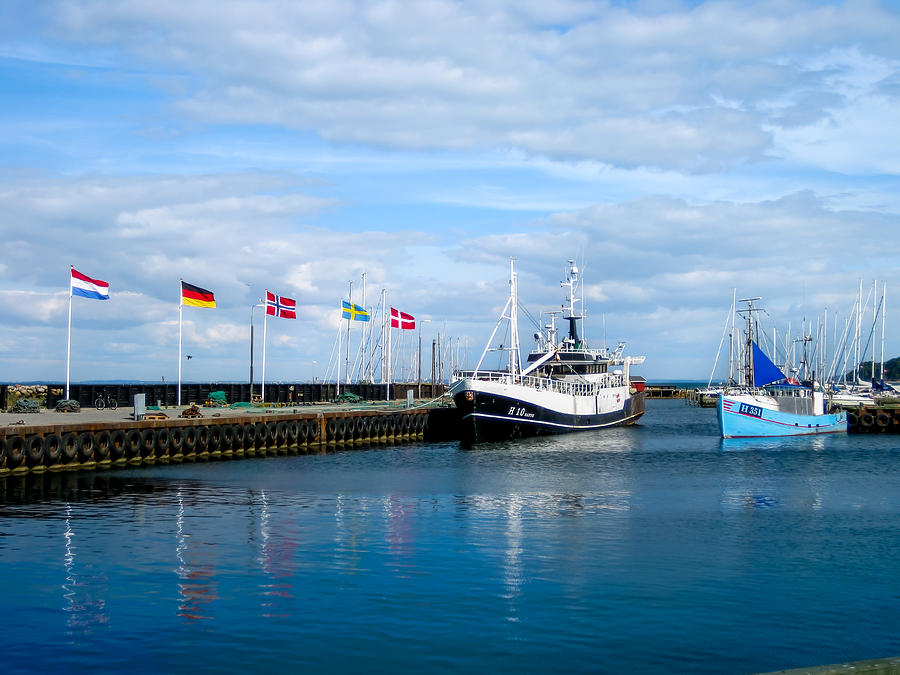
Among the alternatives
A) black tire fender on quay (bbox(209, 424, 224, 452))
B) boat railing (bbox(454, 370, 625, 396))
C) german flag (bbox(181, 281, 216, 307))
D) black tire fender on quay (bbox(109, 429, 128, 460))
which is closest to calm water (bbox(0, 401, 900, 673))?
black tire fender on quay (bbox(109, 429, 128, 460))

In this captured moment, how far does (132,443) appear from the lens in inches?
1984

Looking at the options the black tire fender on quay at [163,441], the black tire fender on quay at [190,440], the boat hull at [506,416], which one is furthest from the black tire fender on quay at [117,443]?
the boat hull at [506,416]

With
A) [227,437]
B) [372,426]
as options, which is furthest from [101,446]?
[372,426]

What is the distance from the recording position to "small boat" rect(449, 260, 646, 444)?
7006 cm

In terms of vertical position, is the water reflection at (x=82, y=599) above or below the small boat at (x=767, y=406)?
below

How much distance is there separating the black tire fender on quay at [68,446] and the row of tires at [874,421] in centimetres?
7629

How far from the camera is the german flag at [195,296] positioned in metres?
65.2

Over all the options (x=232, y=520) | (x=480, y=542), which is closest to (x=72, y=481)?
(x=232, y=520)

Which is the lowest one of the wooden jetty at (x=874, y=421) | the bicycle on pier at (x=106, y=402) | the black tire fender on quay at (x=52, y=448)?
the wooden jetty at (x=874, y=421)

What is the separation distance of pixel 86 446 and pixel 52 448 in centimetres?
254

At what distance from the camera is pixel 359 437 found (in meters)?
72.1

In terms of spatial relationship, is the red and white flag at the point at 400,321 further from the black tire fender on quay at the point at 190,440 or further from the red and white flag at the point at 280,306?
the black tire fender on quay at the point at 190,440

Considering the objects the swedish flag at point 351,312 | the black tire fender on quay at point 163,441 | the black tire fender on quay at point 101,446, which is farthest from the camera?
the swedish flag at point 351,312

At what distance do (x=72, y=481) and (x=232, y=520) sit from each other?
13.7 meters
